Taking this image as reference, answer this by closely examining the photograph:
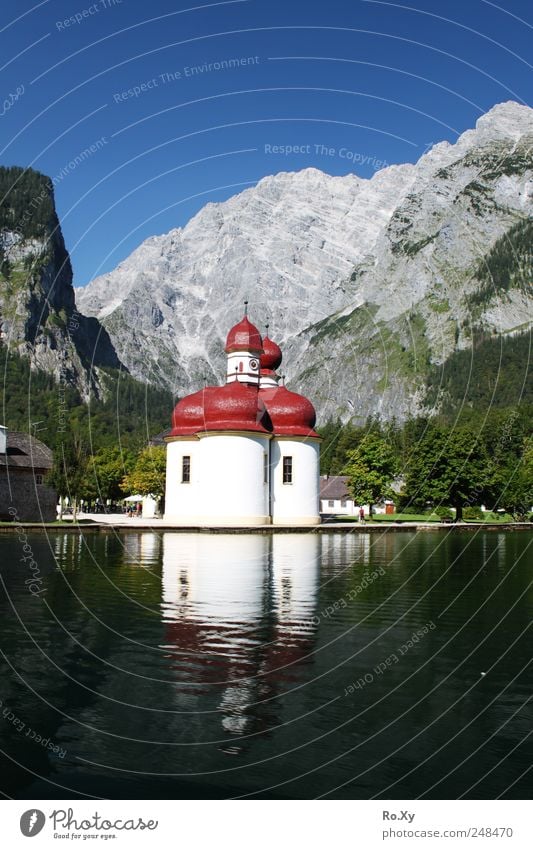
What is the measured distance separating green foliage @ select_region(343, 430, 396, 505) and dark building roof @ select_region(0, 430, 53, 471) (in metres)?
A: 30.2

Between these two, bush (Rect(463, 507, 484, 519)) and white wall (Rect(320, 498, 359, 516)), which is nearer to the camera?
bush (Rect(463, 507, 484, 519))

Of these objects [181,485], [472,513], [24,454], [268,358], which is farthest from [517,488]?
[24,454]

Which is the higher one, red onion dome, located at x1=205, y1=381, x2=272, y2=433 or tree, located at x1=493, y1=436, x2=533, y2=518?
red onion dome, located at x1=205, y1=381, x2=272, y2=433

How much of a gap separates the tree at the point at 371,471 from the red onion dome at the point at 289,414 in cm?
1561

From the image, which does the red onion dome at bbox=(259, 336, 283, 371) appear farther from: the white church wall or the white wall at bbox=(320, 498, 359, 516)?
the white wall at bbox=(320, 498, 359, 516)

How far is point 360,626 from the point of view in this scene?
18297 mm

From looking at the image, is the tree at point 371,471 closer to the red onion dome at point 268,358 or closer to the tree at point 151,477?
the red onion dome at point 268,358

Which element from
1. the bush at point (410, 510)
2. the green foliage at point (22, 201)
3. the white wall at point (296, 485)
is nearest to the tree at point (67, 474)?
the white wall at point (296, 485)

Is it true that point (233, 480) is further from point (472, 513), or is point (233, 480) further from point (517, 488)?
point (517, 488)

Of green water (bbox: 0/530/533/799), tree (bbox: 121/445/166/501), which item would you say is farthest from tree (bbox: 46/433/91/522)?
green water (bbox: 0/530/533/799)

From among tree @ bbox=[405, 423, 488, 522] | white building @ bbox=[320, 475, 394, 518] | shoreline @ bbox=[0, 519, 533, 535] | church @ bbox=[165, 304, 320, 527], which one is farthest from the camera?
white building @ bbox=[320, 475, 394, 518]

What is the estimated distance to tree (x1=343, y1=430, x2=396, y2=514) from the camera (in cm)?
8300
